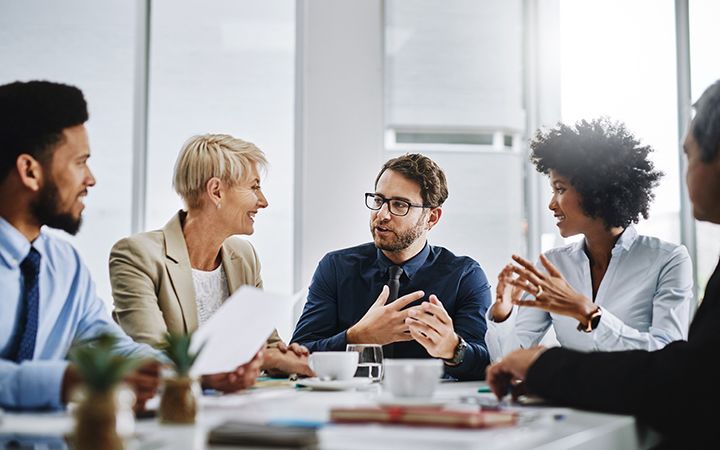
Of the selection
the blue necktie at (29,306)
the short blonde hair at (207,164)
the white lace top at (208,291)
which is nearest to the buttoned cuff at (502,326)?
the white lace top at (208,291)

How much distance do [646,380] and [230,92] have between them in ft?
10.2

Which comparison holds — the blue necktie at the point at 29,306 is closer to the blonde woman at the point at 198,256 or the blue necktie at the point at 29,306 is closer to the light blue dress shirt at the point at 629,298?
the blonde woman at the point at 198,256

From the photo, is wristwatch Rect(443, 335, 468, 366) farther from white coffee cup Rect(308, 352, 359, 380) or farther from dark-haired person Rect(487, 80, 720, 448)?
dark-haired person Rect(487, 80, 720, 448)

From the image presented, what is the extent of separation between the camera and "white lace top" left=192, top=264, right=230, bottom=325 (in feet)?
9.06

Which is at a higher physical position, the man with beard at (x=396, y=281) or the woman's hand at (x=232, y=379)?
the man with beard at (x=396, y=281)

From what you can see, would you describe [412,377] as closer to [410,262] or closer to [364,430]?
[364,430]

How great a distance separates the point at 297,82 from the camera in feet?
13.3

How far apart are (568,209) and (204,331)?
5.68 feet

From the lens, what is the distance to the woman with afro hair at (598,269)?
2.23 meters

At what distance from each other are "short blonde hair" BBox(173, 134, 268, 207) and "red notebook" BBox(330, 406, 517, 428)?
5.87 ft

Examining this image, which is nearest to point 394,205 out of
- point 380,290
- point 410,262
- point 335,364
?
point 410,262

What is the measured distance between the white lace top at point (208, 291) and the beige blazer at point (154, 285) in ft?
0.11

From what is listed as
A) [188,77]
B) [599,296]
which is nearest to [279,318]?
[599,296]

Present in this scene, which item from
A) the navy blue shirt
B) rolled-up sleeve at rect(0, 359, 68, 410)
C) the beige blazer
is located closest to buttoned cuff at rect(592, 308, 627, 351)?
the navy blue shirt
